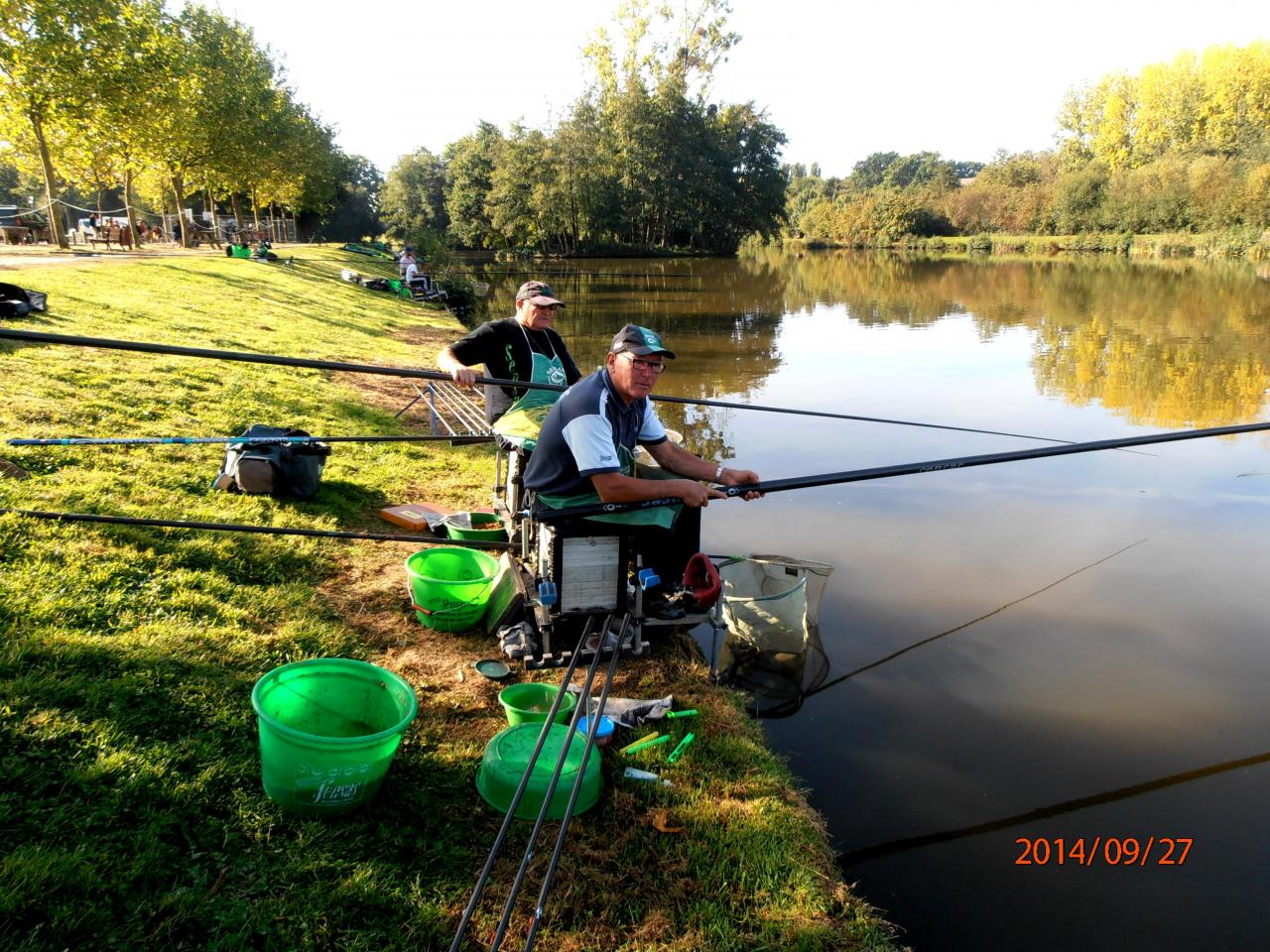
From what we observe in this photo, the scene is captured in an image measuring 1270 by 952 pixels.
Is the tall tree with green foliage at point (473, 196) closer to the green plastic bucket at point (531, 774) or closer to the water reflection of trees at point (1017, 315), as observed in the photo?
the water reflection of trees at point (1017, 315)

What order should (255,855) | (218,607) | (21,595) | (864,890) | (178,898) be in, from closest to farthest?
(178,898) → (255,855) → (864,890) → (21,595) → (218,607)

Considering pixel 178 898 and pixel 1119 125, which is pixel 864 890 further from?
pixel 1119 125

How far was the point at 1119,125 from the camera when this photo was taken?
78250mm

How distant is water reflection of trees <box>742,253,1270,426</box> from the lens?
13.9 m

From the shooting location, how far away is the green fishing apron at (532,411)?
485 centimetres

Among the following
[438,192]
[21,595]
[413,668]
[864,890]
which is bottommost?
[864,890]

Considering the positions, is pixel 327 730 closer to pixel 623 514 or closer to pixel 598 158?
pixel 623 514

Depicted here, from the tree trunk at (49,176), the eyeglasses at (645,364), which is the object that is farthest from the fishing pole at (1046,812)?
the tree trunk at (49,176)

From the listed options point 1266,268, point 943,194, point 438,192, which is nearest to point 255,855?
point 1266,268

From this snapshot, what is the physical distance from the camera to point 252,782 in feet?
10.5

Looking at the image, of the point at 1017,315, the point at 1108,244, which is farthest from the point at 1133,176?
the point at 1017,315

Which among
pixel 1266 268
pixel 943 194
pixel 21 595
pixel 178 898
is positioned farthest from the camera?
pixel 943 194

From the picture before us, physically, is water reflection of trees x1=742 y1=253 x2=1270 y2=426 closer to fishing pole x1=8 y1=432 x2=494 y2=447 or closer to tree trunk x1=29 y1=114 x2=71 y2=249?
fishing pole x1=8 y1=432 x2=494 y2=447

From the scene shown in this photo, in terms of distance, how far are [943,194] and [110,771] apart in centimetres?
9557
